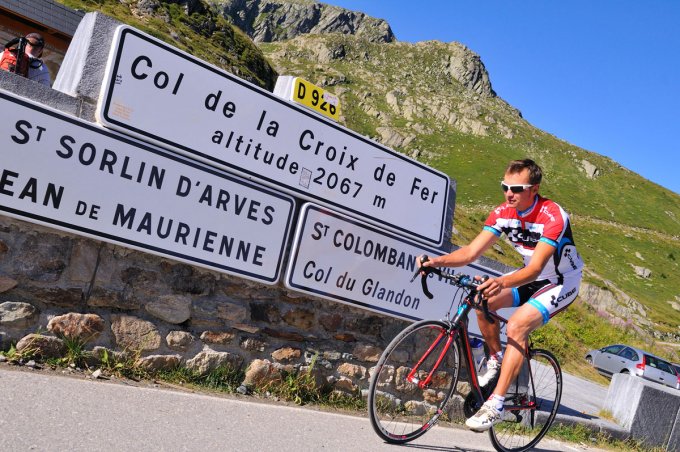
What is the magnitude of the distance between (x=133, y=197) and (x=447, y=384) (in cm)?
268

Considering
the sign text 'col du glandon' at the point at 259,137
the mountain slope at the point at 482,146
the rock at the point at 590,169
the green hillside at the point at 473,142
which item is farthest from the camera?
the rock at the point at 590,169

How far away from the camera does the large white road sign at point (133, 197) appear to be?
3.26m

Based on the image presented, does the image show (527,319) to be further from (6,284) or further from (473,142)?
(473,142)

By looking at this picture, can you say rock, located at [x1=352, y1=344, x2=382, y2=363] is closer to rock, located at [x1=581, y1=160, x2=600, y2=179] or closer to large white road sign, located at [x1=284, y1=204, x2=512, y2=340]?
large white road sign, located at [x1=284, y1=204, x2=512, y2=340]

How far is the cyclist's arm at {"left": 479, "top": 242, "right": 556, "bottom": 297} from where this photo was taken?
12.4ft

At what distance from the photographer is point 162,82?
12.7 feet

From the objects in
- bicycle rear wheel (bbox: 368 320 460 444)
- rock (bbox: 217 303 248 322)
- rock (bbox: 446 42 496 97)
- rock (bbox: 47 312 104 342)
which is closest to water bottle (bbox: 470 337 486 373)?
bicycle rear wheel (bbox: 368 320 460 444)

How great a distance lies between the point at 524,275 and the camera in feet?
12.7

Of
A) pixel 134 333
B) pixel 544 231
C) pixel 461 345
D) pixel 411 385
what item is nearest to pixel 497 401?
pixel 461 345

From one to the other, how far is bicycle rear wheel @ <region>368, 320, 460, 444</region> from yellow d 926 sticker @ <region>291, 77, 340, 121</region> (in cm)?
214

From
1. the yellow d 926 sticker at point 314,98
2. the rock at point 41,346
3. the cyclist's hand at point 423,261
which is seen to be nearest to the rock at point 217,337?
the rock at point 41,346

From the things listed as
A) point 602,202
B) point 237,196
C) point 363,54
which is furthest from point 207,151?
point 363,54

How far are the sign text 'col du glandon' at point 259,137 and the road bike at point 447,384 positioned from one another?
3.42 feet

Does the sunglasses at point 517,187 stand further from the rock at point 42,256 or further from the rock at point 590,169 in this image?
the rock at point 590,169
